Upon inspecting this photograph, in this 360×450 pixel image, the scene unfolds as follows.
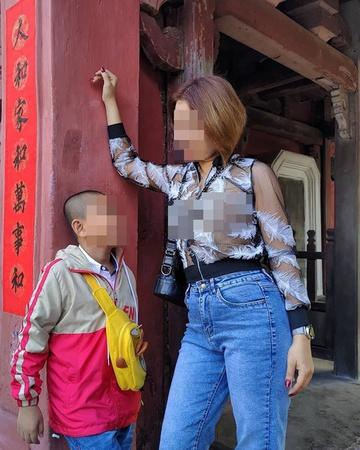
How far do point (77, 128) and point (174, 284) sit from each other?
656 mm

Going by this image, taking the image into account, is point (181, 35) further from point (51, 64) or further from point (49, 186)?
point (49, 186)

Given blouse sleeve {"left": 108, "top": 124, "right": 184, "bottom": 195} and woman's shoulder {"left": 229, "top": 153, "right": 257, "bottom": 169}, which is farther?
blouse sleeve {"left": 108, "top": 124, "right": 184, "bottom": 195}

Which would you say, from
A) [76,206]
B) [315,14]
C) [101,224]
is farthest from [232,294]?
[315,14]

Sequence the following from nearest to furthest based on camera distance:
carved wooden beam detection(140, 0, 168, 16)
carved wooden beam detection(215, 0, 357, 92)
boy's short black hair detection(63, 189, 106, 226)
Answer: boy's short black hair detection(63, 189, 106, 226), carved wooden beam detection(140, 0, 168, 16), carved wooden beam detection(215, 0, 357, 92)

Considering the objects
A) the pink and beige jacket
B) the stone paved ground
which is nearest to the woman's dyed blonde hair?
the pink and beige jacket

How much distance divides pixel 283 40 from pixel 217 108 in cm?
200

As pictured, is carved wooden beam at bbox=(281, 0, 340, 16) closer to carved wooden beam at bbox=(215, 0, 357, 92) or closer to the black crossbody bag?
carved wooden beam at bbox=(215, 0, 357, 92)

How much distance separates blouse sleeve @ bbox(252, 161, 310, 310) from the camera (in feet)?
4.97

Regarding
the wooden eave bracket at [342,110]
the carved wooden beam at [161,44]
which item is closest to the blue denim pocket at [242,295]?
the carved wooden beam at [161,44]

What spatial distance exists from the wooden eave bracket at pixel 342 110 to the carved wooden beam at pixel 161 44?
214 centimetres

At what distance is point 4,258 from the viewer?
192 cm

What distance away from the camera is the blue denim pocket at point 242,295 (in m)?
1.48

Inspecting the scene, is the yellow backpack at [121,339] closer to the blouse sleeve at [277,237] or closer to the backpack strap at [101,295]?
the backpack strap at [101,295]

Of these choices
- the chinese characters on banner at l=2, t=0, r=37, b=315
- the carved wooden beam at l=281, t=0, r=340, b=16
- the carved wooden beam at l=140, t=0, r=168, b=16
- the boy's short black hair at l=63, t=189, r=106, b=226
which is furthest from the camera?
the carved wooden beam at l=281, t=0, r=340, b=16
